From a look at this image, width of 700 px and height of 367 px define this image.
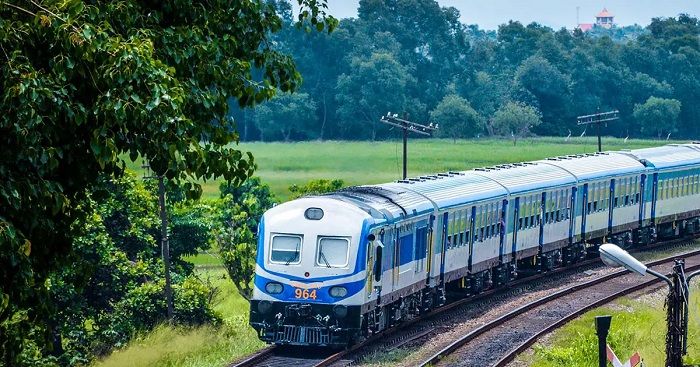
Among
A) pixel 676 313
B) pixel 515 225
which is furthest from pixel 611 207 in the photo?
pixel 676 313

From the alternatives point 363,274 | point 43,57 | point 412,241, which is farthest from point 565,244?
point 43,57

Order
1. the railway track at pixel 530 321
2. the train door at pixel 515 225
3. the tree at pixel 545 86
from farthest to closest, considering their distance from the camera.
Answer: the tree at pixel 545 86 < the train door at pixel 515 225 < the railway track at pixel 530 321

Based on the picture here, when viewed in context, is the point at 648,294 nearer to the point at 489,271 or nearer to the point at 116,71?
the point at 489,271

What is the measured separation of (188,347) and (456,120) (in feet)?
234

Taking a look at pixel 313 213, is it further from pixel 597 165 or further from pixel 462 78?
pixel 462 78

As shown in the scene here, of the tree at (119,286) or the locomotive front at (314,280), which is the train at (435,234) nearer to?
the locomotive front at (314,280)

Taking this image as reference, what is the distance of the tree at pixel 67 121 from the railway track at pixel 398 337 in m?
10.3

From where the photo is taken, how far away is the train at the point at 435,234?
26594 millimetres

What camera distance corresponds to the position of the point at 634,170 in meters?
46.4

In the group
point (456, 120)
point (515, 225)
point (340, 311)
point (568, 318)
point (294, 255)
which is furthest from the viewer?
point (456, 120)

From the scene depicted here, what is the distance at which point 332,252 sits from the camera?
2667 cm

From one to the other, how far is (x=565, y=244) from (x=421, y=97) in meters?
69.3

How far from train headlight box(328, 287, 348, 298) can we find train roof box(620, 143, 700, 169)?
23.4 metres

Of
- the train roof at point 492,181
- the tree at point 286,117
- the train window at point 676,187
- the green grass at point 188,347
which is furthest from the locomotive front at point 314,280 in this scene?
the tree at point 286,117
